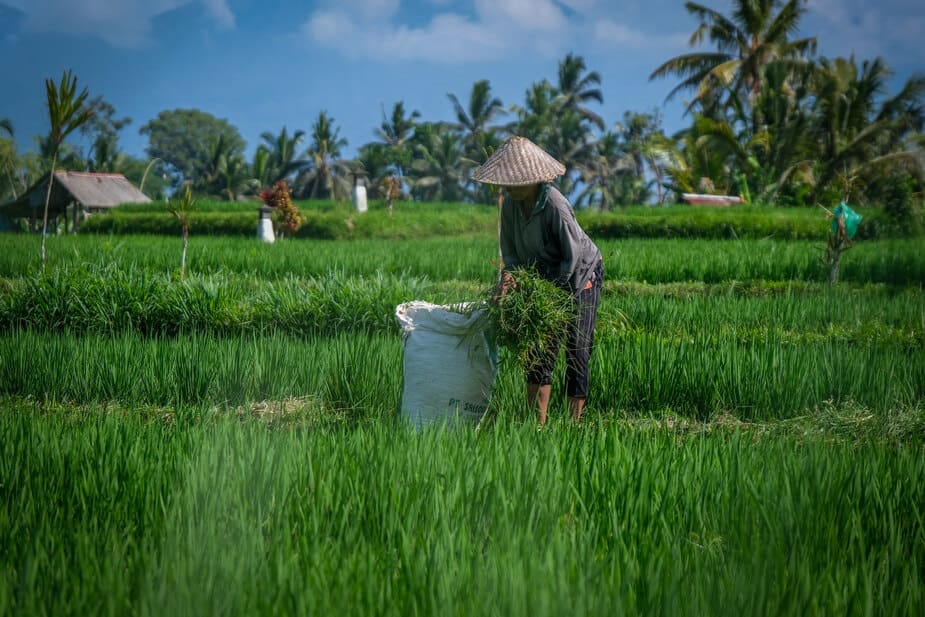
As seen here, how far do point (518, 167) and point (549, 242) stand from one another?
360 mm

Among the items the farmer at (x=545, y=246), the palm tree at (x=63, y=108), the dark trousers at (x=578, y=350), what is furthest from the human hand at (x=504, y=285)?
the palm tree at (x=63, y=108)

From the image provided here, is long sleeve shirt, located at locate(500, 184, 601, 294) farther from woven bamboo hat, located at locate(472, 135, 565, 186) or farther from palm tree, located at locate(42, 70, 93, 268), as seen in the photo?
palm tree, located at locate(42, 70, 93, 268)

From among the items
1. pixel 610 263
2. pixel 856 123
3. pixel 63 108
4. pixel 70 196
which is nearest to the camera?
pixel 63 108

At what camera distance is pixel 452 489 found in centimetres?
212

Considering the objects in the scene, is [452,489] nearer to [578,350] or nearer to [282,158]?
[578,350]

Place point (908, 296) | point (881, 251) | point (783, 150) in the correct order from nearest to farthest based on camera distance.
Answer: point (908, 296)
point (881, 251)
point (783, 150)

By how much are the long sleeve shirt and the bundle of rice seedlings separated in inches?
4.3

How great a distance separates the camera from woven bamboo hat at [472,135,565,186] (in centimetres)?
311

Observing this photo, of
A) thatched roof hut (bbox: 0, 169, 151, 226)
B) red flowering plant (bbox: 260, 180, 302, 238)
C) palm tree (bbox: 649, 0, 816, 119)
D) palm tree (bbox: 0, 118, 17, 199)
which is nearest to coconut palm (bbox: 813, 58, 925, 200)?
palm tree (bbox: 649, 0, 816, 119)

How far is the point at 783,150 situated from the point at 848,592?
19535 millimetres

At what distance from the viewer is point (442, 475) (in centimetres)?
222

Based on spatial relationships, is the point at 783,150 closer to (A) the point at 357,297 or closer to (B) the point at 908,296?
(B) the point at 908,296

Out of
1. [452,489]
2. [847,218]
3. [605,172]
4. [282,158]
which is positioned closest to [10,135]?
[282,158]

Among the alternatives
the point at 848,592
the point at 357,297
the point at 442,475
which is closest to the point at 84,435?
the point at 442,475
